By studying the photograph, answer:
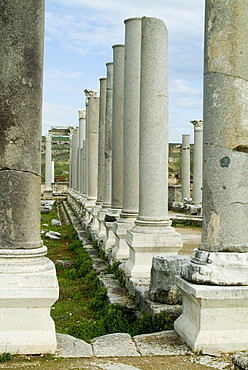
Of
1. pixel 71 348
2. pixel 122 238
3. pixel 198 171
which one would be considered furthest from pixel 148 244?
pixel 198 171

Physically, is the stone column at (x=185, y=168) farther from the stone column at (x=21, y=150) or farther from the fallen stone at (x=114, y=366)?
the fallen stone at (x=114, y=366)

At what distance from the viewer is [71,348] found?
202 inches

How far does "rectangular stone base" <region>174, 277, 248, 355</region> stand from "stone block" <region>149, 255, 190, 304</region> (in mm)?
1408

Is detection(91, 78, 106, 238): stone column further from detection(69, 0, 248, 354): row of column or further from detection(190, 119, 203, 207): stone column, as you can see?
detection(69, 0, 248, 354): row of column

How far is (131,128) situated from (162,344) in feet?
20.9

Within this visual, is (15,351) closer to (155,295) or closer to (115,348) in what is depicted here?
(115,348)

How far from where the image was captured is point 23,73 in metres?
5.41

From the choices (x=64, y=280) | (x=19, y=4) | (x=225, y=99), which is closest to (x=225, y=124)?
(x=225, y=99)

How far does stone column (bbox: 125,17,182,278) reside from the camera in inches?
350

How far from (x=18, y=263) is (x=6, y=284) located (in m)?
0.26

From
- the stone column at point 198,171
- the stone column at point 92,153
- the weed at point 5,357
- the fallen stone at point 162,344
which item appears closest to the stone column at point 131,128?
the fallen stone at point 162,344

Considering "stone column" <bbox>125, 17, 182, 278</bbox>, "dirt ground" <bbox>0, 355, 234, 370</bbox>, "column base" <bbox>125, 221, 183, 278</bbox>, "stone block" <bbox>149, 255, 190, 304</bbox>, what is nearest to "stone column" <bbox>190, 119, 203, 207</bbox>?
"stone column" <bbox>125, 17, 182, 278</bbox>

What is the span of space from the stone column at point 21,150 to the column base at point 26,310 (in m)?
0.01

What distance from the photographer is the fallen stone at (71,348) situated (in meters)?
4.96
